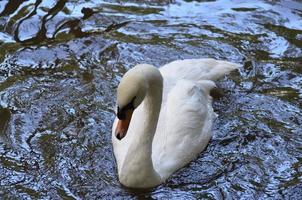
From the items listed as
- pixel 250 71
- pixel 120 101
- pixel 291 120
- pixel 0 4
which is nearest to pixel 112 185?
pixel 120 101

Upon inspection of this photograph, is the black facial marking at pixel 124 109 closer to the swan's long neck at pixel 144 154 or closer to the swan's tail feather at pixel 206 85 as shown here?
→ the swan's long neck at pixel 144 154

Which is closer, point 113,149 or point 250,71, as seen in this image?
point 113,149

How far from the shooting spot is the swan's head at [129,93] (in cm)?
475

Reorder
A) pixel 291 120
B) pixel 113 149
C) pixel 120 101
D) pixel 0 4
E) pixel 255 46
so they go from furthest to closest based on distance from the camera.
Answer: pixel 0 4 < pixel 255 46 < pixel 291 120 < pixel 113 149 < pixel 120 101

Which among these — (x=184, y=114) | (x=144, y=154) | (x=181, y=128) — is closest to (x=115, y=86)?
(x=184, y=114)

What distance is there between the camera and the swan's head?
187 inches

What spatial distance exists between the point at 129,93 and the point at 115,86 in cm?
195

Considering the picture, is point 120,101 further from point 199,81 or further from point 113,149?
point 199,81

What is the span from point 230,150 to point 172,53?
5.93 feet

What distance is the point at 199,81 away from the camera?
20.9 ft

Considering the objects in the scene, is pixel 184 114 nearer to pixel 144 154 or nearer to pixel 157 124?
pixel 157 124

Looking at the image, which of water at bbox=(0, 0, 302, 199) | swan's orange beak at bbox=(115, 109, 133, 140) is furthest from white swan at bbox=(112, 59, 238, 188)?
water at bbox=(0, 0, 302, 199)

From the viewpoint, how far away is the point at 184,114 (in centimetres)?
571

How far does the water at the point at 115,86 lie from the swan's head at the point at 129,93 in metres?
0.65
